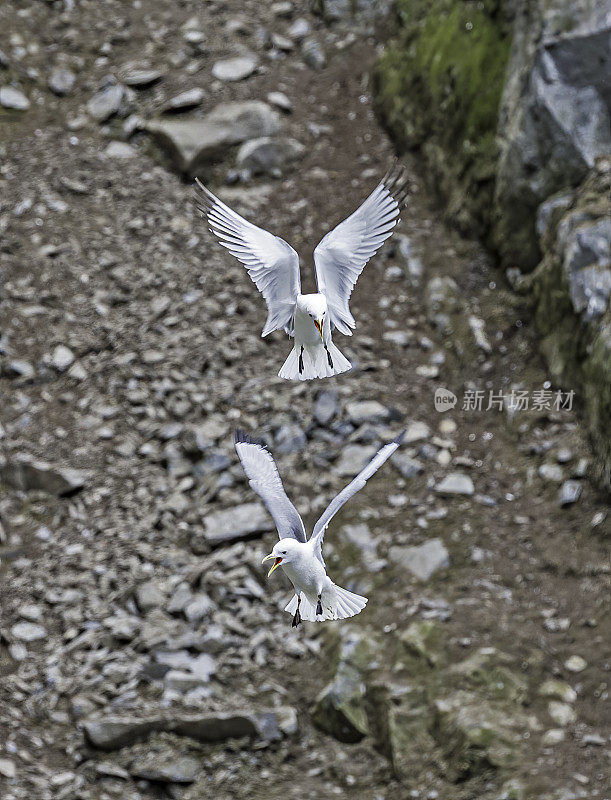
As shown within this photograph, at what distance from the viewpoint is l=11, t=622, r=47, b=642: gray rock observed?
1232cm

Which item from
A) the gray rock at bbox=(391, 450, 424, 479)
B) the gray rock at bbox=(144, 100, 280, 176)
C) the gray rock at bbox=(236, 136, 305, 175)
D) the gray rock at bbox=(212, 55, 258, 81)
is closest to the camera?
the gray rock at bbox=(391, 450, 424, 479)

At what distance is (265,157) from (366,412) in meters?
5.63

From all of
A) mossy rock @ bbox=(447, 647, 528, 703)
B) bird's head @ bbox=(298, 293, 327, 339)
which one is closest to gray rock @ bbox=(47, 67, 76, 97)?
mossy rock @ bbox=(447, 647, 528, 703)

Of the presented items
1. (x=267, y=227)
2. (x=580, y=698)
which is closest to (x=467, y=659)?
(x=580, y=698)

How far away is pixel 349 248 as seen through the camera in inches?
296

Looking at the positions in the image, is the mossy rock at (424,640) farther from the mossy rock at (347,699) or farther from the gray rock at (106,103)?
the gray rock at (106,103)

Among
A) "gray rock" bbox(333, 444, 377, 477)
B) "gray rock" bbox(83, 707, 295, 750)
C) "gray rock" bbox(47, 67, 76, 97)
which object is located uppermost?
"gray rock" bbox(47, 67, 76, 97)

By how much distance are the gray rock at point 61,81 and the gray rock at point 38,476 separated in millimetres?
7930

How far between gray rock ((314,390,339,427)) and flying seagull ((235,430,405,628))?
6006 millimetres

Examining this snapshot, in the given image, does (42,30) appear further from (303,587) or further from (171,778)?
(303,587)

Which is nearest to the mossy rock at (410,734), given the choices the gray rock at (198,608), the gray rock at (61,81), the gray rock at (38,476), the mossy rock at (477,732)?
the mossy rock at (477,732)

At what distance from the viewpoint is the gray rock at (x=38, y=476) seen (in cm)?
1386

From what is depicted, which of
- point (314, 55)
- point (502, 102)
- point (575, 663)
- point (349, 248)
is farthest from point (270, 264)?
point (314, 55)

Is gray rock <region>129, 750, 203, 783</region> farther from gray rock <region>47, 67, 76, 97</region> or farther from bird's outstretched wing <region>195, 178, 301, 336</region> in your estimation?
gray rock <region>47, 67, 76, 97</region>
